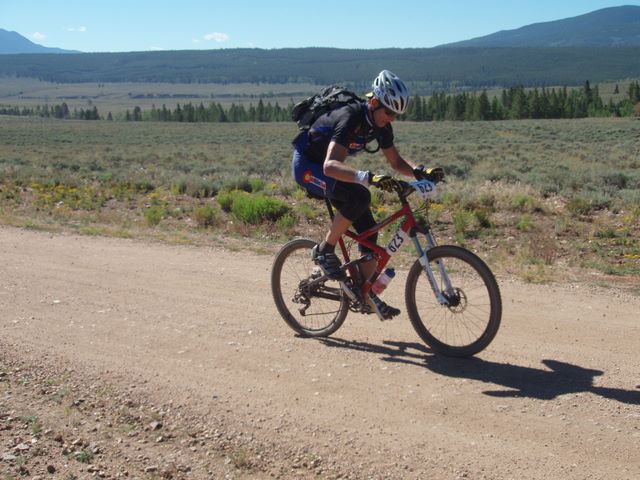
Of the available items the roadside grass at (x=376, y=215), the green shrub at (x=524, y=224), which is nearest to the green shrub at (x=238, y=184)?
the roadside grass at (x=376, y=215)

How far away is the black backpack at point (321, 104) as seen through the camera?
530 centimetres

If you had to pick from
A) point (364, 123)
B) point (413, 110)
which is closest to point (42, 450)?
point (364, 123)

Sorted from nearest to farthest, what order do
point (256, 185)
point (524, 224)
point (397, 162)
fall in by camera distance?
point (397, 162), point (524, 224), point (256, 185)

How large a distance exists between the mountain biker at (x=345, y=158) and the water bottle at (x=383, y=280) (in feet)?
0.20

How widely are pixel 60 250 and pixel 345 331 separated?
201 inches

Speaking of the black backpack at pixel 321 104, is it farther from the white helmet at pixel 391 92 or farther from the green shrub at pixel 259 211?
the green shrub at pixel 259 211

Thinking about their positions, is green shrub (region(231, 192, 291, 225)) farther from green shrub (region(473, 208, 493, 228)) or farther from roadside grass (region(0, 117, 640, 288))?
green shrub (region(473, 208, 493, 228))

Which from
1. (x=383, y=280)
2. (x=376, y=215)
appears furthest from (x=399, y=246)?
(x=376, y=215)

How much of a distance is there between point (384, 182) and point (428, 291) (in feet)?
3.15

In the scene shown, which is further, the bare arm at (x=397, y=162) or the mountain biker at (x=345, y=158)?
the bare arm at (x=397, y=162)

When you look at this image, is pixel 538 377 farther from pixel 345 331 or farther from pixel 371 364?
pixel 345 331

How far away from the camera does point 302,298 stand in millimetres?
5949

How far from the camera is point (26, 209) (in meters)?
14.5

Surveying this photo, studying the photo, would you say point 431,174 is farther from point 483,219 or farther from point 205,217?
point 205,217
